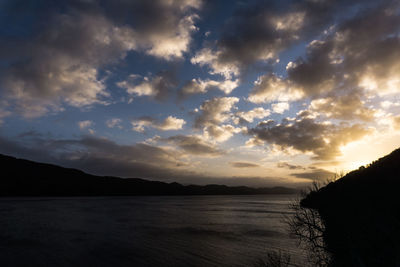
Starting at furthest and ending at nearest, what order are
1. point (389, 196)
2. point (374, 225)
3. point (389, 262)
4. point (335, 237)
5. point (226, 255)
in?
point (389, 196) < point (226, 255) < point (335, 237) < point (374, 225) < point (389, 262)

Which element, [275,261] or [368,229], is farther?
[275,261]

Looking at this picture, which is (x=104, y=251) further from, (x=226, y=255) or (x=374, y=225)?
(x=374, y=225)

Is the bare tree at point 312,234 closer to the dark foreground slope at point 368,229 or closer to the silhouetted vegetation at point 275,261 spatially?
the dark foreground slope at point 368,229

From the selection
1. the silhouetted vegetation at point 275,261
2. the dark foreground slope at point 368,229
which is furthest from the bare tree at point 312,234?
the silhouetted vegetation at point 275,261

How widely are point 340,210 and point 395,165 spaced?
128 ft

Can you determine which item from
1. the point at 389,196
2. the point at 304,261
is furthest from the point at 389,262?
the point at 389,196

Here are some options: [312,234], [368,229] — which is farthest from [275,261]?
[368,229]

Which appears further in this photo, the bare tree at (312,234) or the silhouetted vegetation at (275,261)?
the silhouetted vegetation at (275,261)

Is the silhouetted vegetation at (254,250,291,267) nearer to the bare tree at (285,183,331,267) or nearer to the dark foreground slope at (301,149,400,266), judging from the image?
the bare tree at (285,183,331,267)

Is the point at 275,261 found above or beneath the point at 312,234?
beneath

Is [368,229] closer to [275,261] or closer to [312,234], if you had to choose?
[312,234]

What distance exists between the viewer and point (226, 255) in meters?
31.7

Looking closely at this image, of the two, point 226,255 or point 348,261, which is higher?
point 348,261

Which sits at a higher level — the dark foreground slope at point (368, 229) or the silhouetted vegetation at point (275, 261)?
the dark foreground slope at point (368, 229)
